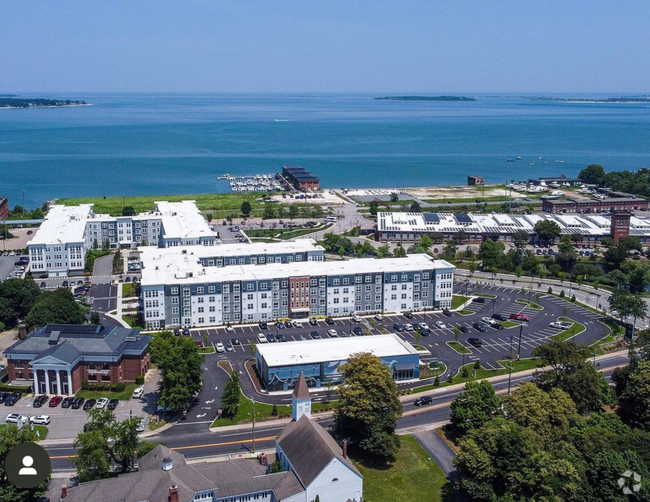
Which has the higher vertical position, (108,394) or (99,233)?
(99,233)

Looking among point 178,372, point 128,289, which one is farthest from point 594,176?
point 178,372

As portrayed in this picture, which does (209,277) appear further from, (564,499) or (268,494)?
(564,499)

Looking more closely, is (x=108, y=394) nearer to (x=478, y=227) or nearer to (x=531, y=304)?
(x=531, y=304)

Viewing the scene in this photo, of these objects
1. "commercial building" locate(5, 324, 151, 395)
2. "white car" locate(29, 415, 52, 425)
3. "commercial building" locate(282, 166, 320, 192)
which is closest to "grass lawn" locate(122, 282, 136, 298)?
"commercial building" locate(5, 324, 151, 395)

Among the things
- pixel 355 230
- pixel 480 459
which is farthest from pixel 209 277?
pixel 355 230

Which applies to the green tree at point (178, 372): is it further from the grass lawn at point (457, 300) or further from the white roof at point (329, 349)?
the grass lawn at point (457, 300)

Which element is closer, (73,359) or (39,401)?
(39,401)

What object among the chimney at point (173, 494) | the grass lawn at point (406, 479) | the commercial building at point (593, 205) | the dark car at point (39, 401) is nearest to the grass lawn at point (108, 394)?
the dark car at point (39, 401)
